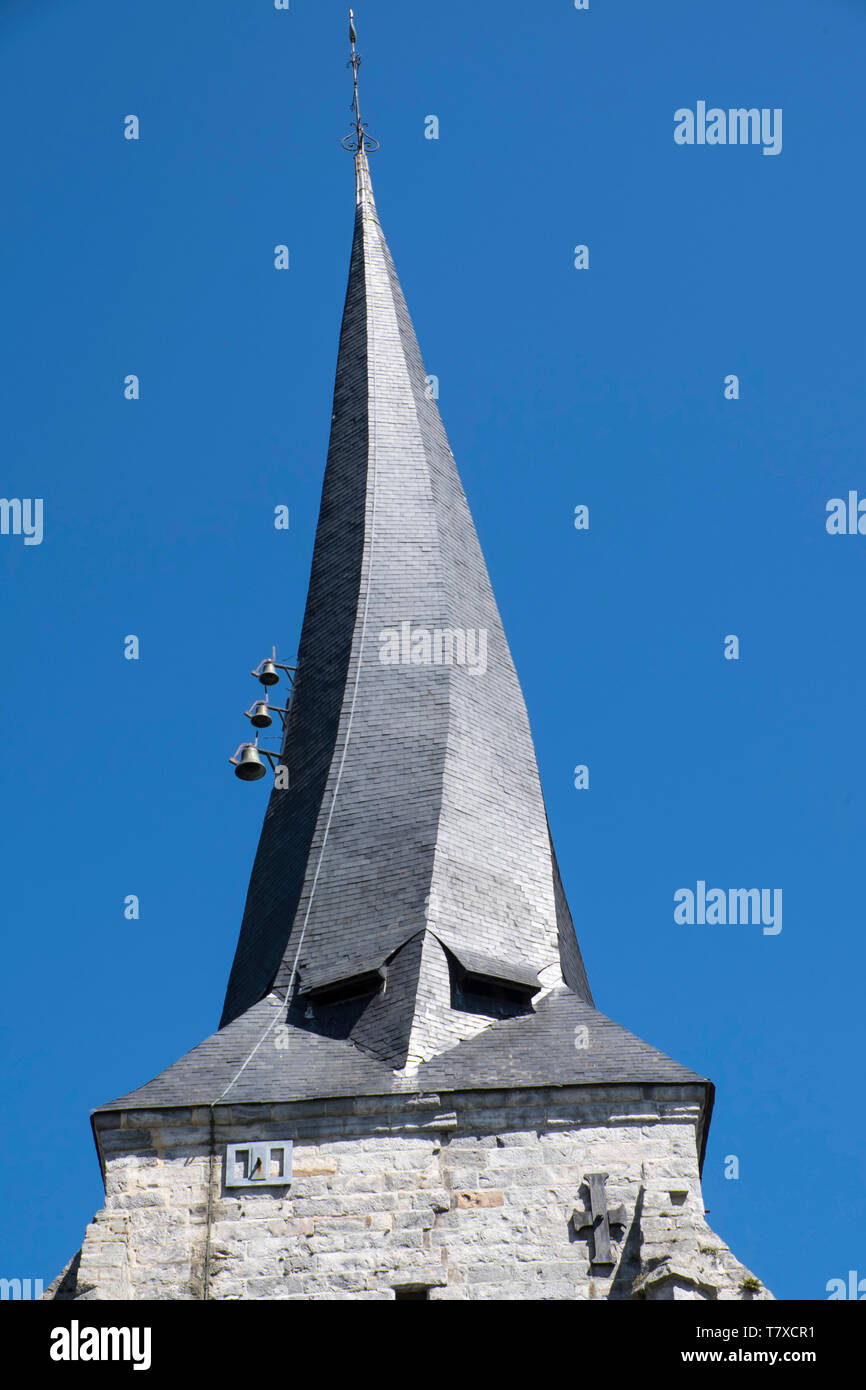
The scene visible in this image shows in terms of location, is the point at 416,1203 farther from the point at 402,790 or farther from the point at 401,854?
the point at 402,790

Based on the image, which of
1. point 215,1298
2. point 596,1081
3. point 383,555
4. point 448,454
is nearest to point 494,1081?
point 596,1081

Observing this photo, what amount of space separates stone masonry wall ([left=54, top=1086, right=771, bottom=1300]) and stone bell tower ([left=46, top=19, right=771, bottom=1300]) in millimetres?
21

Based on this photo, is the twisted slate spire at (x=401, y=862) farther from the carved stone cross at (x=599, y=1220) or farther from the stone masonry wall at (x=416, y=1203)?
the carved stone cross at (x=599, y=1220)

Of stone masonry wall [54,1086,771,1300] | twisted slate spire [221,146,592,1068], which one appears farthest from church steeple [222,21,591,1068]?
stone masonry wall [54,1086,771,1300]

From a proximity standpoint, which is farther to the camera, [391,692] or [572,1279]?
[391,692]

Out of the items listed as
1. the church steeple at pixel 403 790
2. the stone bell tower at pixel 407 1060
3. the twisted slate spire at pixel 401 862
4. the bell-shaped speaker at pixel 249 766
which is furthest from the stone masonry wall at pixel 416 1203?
the bell-shaped speaker at pixel 249 766

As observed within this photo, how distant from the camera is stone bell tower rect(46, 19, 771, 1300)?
1720 cm

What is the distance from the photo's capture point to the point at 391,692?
22438 millimetres

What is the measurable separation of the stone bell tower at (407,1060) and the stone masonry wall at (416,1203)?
21mm

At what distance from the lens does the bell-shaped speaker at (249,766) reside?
75.4 ft

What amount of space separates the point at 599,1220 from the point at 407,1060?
2.21 meters
